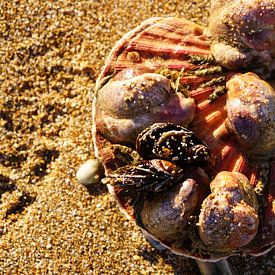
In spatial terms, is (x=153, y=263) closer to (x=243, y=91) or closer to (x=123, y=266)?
(x=123, y=266)

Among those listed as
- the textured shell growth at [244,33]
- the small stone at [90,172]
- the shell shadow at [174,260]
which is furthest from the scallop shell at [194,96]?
the shell shadow at [174,260]

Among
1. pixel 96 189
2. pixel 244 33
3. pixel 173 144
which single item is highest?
pixel 244 33

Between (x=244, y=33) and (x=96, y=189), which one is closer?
(x=244, y=33)

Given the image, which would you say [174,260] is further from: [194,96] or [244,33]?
[244,33]

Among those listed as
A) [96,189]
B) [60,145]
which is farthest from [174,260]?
[60,145]

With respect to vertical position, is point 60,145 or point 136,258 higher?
point 60,145

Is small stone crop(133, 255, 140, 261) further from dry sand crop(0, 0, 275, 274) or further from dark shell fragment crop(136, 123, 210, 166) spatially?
dark shell fragment crop(136, 123, 210, 166)

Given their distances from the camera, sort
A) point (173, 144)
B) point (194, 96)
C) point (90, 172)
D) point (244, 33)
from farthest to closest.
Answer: point (90, 172)
point (194, 96)
point (244, 33)
point (173, 144)
